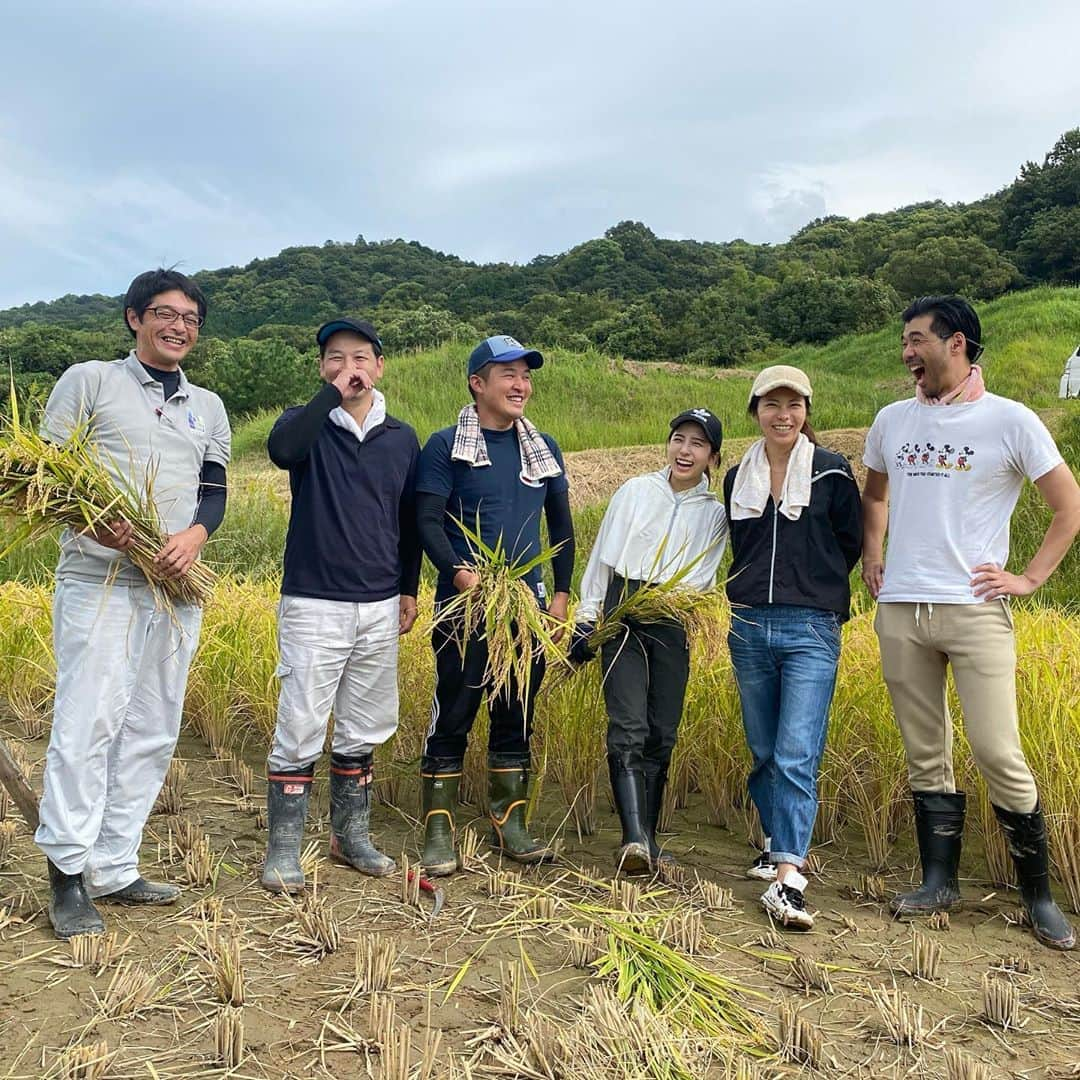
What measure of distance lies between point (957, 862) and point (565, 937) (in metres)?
A: 1.36

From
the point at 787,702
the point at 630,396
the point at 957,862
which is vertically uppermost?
the point at 630,396

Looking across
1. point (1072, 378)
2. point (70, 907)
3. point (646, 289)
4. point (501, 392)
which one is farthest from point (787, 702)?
point (646, 289)

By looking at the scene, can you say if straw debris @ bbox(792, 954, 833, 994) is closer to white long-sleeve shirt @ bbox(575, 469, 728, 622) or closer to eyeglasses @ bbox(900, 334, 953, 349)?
white long-sleeve shirt @ bbox(575, 469, 728, 622)

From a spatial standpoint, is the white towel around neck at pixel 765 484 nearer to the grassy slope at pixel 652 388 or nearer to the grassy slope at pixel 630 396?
the grassy slope at pixel 630 396

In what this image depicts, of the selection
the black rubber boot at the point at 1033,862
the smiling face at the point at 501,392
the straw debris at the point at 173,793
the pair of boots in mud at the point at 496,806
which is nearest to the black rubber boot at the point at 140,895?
the straw debris at the point at 173,793

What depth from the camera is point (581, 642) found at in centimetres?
334

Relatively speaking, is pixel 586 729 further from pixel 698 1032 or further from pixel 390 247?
pixel 390 247

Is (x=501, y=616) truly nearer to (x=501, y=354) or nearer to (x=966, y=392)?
(x=501, y=354)

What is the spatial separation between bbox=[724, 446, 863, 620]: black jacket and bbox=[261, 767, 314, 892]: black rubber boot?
155 centimetres

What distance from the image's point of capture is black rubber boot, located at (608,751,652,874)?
3.17 metres

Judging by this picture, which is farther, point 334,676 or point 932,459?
point 334,676

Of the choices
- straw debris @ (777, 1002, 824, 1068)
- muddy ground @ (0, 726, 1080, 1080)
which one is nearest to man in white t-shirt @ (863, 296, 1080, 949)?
muddy ground @ (0, 726, 1080, 1080)

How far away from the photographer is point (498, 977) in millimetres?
2486

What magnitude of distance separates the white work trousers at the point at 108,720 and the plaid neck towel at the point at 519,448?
1010 mm
